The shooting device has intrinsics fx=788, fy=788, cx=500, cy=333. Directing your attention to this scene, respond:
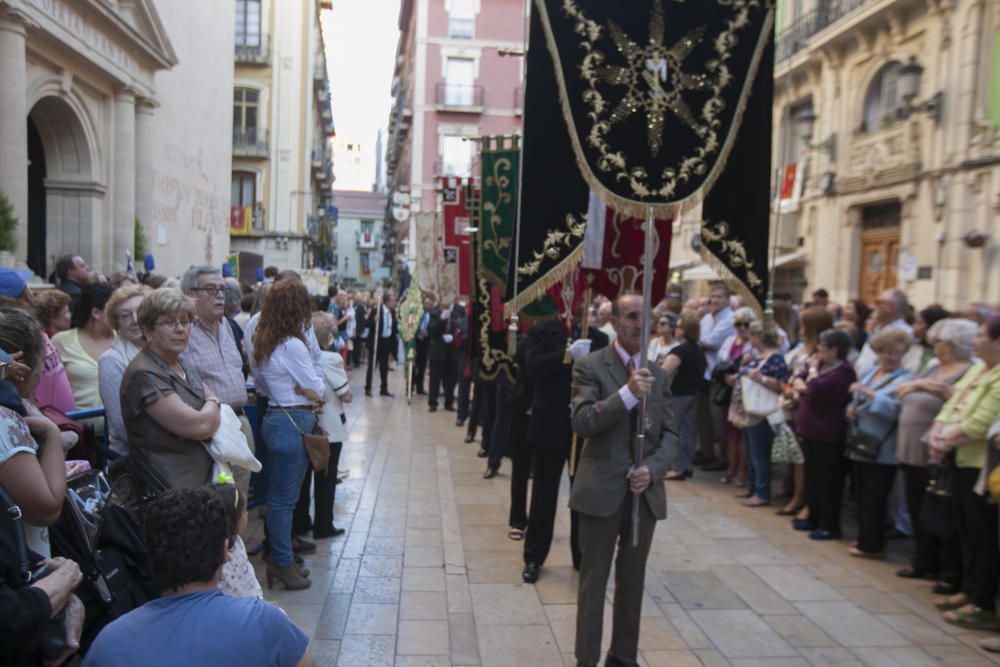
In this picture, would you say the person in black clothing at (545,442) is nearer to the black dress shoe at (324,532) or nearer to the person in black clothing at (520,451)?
the person in black clothing at (520,451)

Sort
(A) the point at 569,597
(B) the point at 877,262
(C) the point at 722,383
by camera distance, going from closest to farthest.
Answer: (A) the point at 569,597 → (C) the point at 722,383 → (B) the point at 877,262

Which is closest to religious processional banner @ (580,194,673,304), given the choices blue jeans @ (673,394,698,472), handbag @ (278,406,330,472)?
handbag @ (278,406,330,472)

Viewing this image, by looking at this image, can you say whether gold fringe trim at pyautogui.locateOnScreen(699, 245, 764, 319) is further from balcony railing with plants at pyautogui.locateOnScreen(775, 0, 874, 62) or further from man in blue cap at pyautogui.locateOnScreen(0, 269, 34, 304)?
balcony railing with plants at pyautogui.locateOnScreen(775, 0, 874, 62)

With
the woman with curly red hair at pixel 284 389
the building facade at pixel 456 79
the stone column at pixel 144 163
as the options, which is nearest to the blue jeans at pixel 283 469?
the woman with curly red hair at pixel 284 389

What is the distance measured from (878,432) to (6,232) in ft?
32.0

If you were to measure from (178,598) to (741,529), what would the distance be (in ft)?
19.4

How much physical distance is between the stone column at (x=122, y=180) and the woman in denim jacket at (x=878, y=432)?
41.6 ft

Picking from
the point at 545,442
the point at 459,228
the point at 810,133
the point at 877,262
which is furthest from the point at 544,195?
the point at 810,133

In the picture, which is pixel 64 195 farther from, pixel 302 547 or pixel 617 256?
pixel 617 256

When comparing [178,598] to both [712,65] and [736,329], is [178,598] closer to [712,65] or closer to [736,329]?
[712,65]

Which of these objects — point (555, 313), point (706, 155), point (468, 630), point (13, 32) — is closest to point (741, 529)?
point (555, 313)

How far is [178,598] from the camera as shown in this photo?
2.03 metres

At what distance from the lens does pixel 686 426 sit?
9164mm

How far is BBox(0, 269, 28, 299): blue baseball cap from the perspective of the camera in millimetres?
4480
